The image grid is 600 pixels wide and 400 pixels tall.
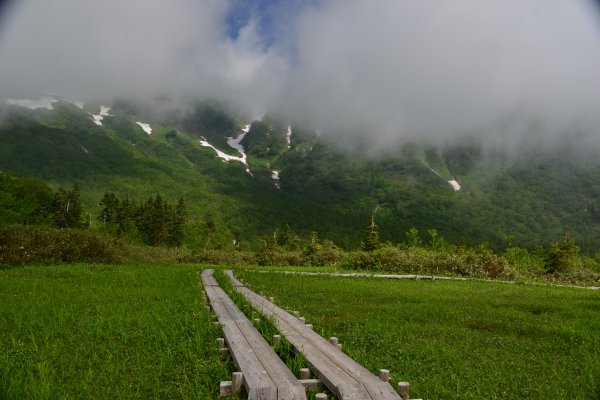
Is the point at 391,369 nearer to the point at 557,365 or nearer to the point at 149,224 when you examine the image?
the point at 557,365

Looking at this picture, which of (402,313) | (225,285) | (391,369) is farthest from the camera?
(225,285)

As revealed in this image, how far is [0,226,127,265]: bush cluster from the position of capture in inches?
1156

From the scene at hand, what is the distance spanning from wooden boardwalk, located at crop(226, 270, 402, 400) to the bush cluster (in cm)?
2747

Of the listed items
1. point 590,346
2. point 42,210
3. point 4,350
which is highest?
point 42,210

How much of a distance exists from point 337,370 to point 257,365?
1320 millimetres

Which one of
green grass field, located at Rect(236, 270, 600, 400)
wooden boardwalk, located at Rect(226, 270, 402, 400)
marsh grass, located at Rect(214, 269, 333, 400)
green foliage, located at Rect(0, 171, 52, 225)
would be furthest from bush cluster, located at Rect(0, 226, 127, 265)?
wooden boardwalk, located at Rect(226, 270, 402, 400)

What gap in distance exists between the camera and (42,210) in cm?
8694

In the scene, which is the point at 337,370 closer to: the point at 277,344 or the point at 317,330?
the point at 277,344

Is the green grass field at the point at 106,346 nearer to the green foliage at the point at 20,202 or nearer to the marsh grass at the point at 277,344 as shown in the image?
the marsh grass at the point at 277,344

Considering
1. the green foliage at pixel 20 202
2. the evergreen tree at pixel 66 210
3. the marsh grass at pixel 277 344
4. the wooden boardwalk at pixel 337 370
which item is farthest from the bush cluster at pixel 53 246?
the evergreen tree at pixel 66 210

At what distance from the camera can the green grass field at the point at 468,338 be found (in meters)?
7.45

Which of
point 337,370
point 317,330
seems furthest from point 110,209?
point 337,370

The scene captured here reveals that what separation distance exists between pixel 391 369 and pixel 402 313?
7.12m

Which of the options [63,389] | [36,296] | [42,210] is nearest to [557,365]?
[63,389]
